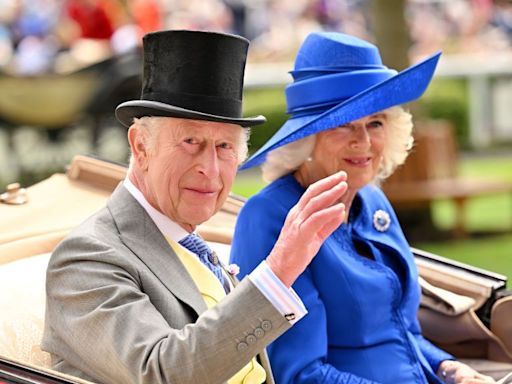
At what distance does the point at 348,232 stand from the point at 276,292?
97 cm

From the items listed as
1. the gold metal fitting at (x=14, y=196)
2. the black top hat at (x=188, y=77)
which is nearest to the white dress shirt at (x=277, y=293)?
the black top hat at (x=188, y=77)

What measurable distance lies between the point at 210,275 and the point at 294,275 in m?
0.41

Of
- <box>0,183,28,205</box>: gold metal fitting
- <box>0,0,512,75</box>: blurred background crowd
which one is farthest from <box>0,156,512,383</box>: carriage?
<box>0,0,512,75</box>: blurred background crowd

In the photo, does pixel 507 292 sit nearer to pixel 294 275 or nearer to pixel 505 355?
pixel 505 355

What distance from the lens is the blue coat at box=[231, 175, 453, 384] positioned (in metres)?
2.95

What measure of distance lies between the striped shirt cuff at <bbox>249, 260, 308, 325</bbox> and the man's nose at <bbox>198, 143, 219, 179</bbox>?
333 mm

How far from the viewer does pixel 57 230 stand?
3.47m

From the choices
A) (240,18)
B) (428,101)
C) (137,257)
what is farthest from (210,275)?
(240,18)

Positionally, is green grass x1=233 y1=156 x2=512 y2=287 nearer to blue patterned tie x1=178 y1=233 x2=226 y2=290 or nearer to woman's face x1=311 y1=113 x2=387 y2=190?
woman's face x1=311 y1=113 x2=387 y2=190

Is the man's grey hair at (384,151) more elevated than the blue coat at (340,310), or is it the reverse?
the man's grey hair at (384,151)

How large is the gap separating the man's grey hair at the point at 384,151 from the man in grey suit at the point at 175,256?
0.56 metres

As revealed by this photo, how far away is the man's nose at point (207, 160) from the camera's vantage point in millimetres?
2514

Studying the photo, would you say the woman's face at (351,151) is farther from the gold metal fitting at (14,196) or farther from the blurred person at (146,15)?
the blurred person at (146,15)

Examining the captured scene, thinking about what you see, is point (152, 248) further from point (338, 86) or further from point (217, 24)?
point (217, 24)
